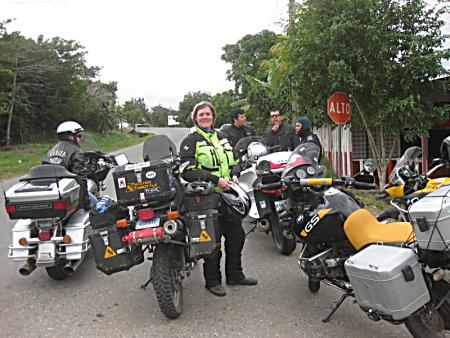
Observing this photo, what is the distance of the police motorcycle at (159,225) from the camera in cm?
361

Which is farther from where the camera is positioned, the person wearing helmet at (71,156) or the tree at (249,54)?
the tree at (249,54)

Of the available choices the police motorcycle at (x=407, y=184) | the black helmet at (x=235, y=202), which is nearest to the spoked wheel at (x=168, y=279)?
the black helmet at (x=235, y=202)

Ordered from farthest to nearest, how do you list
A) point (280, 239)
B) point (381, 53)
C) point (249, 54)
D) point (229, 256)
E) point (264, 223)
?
point (249, 54), point (381, 53), point (264, 223), point (280, 239), point (229, 256)

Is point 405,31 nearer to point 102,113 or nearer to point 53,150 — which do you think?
point 53,150

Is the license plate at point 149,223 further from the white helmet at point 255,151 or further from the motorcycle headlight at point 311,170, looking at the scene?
the white helmet at point 255,151

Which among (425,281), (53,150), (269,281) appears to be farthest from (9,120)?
(425,281)

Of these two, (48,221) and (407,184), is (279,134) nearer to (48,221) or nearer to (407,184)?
(407,184)

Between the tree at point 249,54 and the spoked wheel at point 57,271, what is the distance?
29358 millimetres

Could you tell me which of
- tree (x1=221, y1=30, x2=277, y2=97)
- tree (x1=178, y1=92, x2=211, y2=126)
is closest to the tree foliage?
Answer: tree (x1=221, y1=30, x2=277, y2=97)

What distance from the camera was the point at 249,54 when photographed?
117 feet

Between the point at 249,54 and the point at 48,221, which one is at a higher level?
the point at 249,54

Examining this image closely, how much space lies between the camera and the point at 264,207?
4.99 metres

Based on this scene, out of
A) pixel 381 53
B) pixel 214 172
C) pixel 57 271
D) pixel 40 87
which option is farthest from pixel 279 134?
pixel 40 87

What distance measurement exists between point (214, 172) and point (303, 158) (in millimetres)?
858
